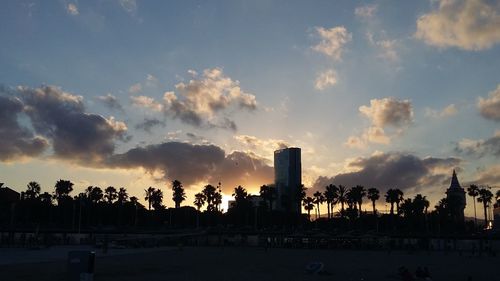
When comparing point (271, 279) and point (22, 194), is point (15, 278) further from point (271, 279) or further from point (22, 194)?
point (22, 194)

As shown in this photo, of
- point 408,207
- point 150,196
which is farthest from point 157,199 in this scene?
point 408,207

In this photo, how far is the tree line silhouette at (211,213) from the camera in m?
145

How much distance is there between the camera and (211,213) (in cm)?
17175

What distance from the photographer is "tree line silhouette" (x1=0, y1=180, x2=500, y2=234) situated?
145 m

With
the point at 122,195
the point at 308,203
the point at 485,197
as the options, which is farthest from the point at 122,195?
the point at 485,197

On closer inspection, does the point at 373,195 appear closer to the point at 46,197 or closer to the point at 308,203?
the point at 308,203

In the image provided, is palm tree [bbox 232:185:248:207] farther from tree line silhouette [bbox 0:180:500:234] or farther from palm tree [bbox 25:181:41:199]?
palm tree [bbox 25:181:41:199]

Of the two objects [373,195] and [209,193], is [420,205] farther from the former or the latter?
[209,193]

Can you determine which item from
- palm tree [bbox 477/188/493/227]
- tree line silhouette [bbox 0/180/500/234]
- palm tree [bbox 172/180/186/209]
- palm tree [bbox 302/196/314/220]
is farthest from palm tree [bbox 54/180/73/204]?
palm tree [bbox 477/188/493/227]

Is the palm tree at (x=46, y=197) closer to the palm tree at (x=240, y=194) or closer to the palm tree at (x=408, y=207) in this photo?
the palm tree at (x=240, y=194)

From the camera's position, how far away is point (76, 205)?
496 feet

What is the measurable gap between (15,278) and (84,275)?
23.5 metres

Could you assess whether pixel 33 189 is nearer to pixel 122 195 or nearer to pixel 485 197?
pixel 122 195

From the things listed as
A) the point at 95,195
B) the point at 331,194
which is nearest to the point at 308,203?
the point at 331,194
